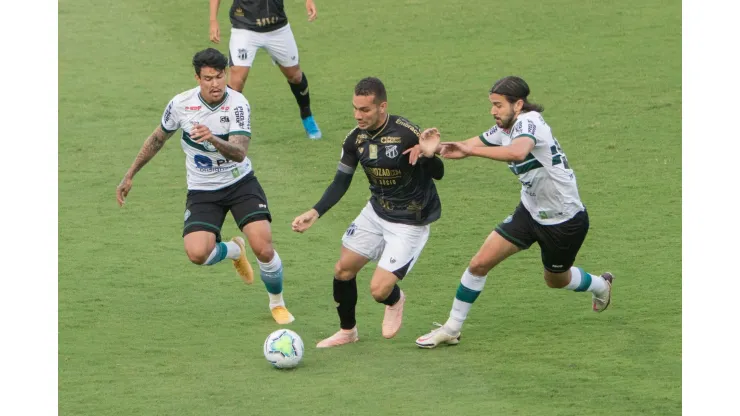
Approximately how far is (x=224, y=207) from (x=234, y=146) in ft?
2.63

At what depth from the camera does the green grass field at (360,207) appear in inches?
359

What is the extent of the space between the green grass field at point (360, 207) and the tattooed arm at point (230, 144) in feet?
5.06

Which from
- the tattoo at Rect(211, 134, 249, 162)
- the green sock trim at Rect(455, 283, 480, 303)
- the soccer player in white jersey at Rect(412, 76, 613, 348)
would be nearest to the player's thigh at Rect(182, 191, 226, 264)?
the tattoo at Rect(211, 134, 249, 162)

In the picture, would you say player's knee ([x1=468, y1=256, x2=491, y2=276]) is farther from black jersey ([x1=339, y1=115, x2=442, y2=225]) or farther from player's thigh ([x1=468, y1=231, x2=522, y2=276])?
black jersey ([x1=339, y1=115, x2=442, y2=225])

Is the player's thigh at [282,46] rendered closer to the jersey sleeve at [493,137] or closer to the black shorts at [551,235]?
the jersey sleeve at [493,137]

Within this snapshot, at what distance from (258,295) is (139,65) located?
7.73 metres

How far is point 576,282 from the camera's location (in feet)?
33.8

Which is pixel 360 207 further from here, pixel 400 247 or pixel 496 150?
pixel 496 150

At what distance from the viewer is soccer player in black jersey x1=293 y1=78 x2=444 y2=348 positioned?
9.76 meters

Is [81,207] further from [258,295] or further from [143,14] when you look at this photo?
[143,14]

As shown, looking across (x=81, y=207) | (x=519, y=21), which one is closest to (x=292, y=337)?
(x=81, y=207)

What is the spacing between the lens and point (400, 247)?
987cm

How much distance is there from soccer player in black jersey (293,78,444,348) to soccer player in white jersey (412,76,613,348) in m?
0.35

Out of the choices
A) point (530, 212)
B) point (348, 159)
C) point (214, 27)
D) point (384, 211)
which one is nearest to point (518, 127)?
point (530, 212)
